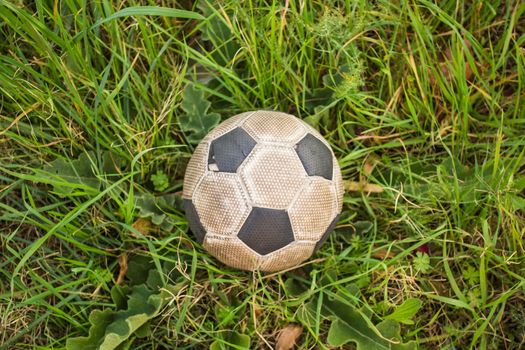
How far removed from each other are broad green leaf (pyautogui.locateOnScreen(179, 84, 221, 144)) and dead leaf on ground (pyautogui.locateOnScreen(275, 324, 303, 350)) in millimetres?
1001

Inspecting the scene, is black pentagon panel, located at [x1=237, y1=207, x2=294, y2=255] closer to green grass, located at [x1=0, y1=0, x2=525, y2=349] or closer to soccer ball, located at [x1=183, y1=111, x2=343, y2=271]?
soccer ball, located at [x1=183, y1=111, x2=343, y2=271]

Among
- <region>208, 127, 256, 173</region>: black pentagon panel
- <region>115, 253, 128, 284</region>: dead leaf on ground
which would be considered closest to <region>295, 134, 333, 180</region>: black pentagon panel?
<region>208, 127, 256, 173</region>: black pentagon panel

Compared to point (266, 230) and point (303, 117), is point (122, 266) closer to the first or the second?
point (266, 230)

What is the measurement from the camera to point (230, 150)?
217 centimetres

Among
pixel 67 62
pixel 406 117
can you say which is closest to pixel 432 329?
pixel 406 117

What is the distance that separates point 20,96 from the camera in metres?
2.47

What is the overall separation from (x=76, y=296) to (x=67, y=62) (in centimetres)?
112

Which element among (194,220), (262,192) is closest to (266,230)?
(262,192)

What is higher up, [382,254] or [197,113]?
[197,113]

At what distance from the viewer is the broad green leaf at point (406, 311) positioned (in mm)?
2283

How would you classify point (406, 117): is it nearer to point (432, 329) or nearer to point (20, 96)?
point (432, 329)

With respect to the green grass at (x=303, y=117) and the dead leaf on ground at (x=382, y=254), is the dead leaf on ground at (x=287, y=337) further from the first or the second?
the dead leaf on ground at (x=382, y=254)

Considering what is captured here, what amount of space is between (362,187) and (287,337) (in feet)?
2.68

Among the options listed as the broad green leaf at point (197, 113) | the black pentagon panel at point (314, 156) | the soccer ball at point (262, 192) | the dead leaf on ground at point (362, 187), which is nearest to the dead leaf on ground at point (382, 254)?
the dead leaf on ground at point (362, 187)
